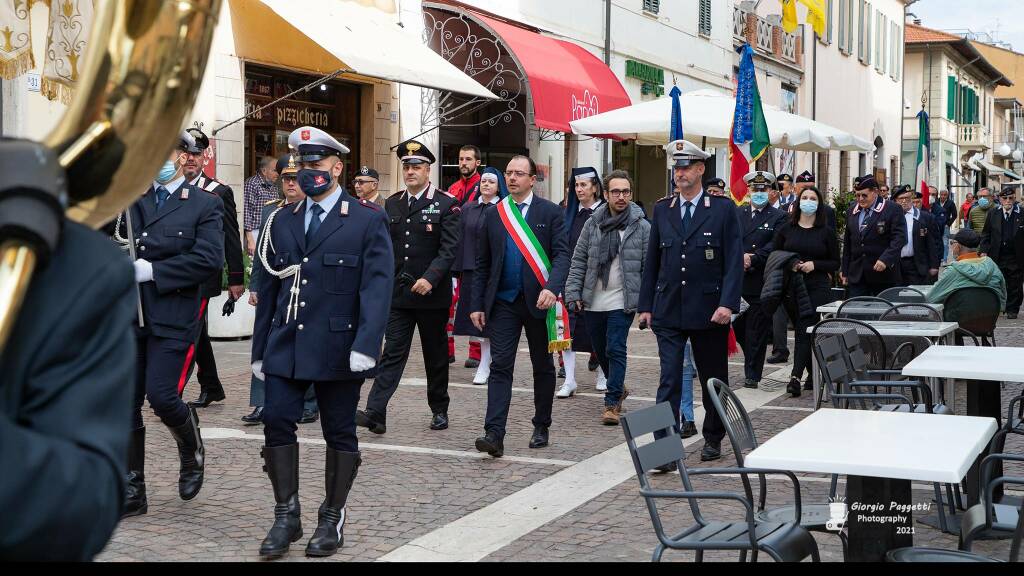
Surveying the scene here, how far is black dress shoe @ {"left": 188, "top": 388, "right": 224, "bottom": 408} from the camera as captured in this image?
9344mm

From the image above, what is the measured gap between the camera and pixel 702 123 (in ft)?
48.1

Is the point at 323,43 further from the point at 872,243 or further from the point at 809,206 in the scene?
the point at 872,243

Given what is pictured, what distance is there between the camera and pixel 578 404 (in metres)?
9.83

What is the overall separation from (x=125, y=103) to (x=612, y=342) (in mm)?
7780

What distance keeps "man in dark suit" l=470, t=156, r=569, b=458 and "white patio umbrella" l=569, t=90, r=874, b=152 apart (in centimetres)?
661

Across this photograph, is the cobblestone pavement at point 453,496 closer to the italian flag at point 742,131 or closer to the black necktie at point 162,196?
the black necktie at point 162,196

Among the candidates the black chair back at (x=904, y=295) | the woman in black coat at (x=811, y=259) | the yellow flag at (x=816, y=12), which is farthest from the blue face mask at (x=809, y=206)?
the yellow flag at (x=816, y=12)

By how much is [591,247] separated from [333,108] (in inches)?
337

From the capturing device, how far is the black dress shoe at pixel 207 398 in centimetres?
934

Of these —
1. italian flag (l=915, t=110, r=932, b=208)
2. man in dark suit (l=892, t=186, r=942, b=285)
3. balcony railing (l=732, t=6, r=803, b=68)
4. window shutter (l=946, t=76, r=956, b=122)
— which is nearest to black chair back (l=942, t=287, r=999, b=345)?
man in dark suit (l=892, t=186, r=942, b=285)

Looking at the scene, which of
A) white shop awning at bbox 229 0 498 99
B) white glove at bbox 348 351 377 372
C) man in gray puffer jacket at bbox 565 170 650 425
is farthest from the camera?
white shop awning at bbox 229 0 498 99

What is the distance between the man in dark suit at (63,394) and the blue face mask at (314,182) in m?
4.06

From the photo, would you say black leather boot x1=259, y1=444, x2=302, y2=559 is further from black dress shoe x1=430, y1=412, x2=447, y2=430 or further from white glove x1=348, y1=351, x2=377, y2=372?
black dress shoe x1=430, y1=412, x2=447, y2=430
